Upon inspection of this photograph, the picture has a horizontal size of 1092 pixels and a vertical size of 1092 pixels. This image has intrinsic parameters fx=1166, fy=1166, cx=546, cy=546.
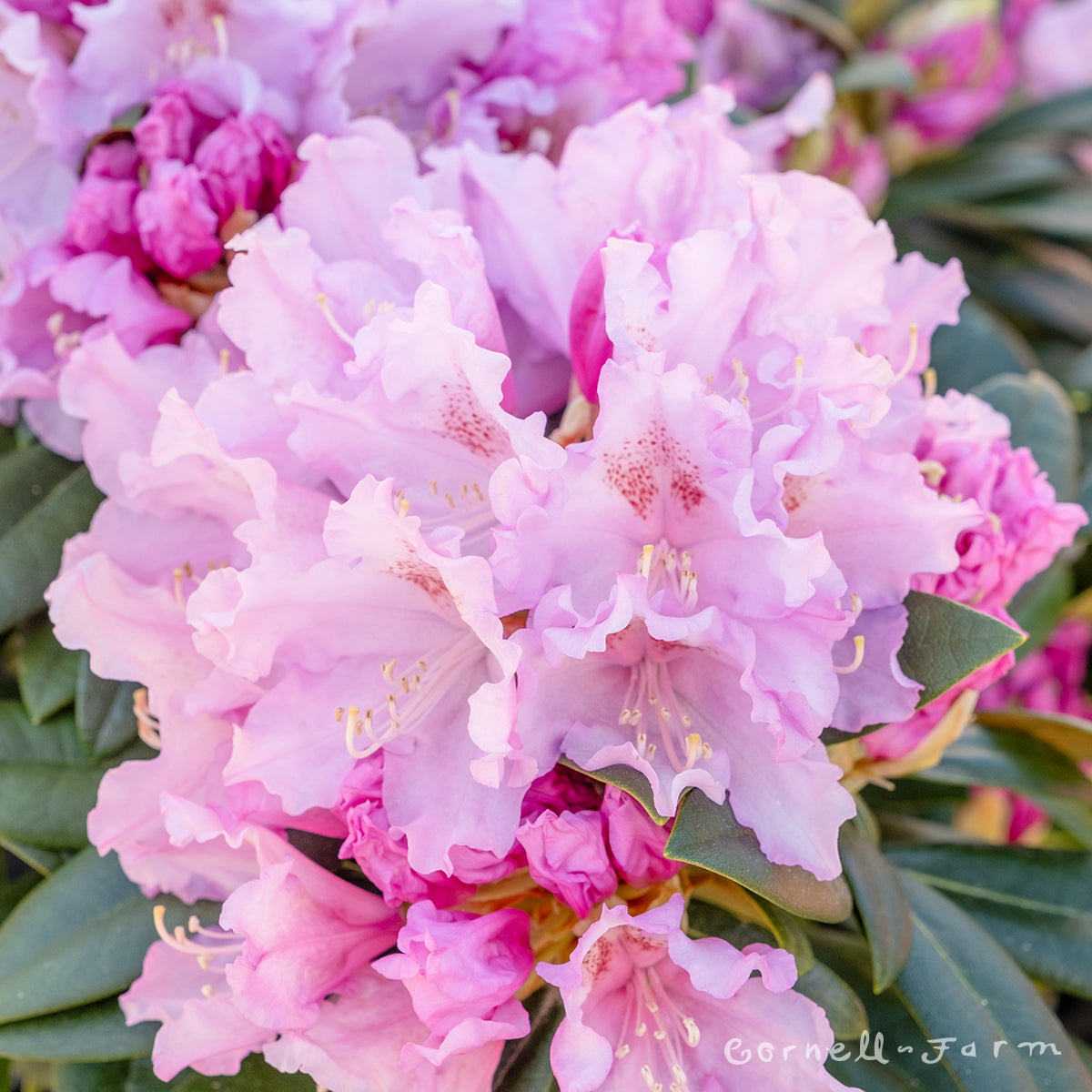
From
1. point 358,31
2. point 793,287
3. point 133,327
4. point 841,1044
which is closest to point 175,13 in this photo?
point 358,31

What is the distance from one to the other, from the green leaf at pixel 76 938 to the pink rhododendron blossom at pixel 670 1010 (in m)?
0.35

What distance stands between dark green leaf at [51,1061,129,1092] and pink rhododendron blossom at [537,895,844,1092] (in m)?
0.40

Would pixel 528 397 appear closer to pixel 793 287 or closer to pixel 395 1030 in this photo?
pixel 793 287

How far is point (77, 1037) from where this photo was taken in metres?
0.83

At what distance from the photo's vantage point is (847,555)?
2.43ft

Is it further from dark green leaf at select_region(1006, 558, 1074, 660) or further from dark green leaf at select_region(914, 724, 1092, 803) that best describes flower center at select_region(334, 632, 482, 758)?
dark green leaf at select_region(1006, 558, 1074, 660)

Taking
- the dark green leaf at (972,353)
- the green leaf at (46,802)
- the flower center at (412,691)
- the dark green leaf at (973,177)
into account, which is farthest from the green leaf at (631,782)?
the dark green leaf at (973,177)

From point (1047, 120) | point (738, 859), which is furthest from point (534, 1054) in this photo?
point (1047, 120)

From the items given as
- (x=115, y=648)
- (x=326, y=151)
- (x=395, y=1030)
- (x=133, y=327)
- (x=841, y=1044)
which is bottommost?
(x=841, y=1044)

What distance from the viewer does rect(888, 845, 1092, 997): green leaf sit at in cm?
99

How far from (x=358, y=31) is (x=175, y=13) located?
0.15m

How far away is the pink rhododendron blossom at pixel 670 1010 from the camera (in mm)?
669

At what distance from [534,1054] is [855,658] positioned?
1.14 ft

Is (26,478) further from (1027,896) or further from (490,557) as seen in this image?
(1027,896)
